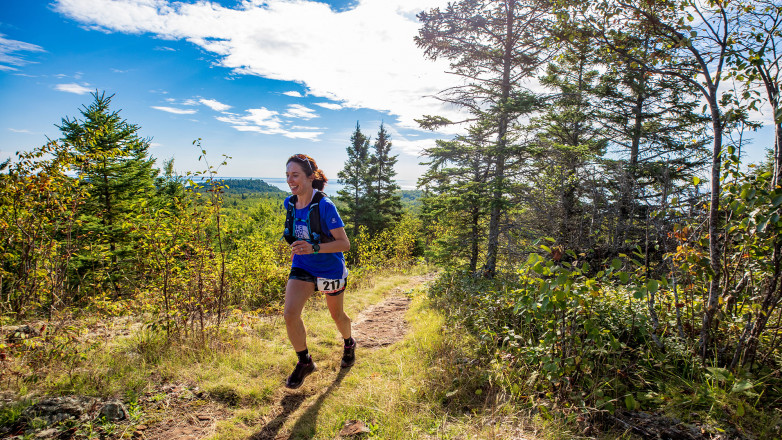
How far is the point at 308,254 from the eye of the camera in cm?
331

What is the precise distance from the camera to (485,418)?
2.50 meters

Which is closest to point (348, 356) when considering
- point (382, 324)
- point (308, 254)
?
point (308, 254)

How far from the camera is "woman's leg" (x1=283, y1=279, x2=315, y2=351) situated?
3.18 m

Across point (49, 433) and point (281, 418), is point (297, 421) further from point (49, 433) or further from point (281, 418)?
A: point (49, 433)

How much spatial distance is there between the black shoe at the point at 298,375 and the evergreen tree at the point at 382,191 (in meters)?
22.1

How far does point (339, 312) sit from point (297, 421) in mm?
1127

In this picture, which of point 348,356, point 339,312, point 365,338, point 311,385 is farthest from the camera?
point 365,338

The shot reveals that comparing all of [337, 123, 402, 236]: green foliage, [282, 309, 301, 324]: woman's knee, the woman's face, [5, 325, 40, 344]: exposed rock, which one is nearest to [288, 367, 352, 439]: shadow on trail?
[282, 309, 301, 324]: woman's knee

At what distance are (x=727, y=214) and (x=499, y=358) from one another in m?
2.37

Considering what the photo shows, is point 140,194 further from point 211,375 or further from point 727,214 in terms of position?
point 727,214

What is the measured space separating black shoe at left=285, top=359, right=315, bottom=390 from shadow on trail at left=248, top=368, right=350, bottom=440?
0.10 metres

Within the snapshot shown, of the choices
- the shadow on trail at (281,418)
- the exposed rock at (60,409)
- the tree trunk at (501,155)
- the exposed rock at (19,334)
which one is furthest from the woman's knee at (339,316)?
the tree trunk at (501,155)

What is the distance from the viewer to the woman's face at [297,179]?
3281mm

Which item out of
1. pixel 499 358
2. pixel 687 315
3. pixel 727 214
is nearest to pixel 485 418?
pixel 499 358
